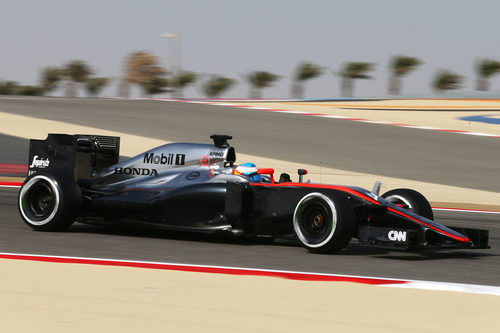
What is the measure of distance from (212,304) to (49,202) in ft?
14.6

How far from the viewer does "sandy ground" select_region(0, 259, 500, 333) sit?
193 inches

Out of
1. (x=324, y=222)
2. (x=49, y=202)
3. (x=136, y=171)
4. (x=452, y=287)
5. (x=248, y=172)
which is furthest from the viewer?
(x=136, y=171)

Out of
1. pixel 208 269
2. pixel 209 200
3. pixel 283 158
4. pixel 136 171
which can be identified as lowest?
pixel 208 269

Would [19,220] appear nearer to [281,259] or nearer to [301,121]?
[281,259]

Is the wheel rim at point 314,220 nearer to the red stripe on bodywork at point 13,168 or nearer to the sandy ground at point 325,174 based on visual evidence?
the sandy ground at point 325,174

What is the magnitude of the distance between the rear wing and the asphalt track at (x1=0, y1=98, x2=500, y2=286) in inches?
29.1

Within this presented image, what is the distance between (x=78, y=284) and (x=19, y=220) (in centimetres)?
465

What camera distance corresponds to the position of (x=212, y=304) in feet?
18.0

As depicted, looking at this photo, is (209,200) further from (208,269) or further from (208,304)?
(208,304)

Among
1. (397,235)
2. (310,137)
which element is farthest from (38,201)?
(310,137)

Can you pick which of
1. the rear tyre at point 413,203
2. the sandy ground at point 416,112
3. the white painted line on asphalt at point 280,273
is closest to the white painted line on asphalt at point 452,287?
the white painted line on asphalt at point 280,273

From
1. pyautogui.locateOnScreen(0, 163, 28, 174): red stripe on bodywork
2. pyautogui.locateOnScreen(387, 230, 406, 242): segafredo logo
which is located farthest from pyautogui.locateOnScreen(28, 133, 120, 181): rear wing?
pyautogui.locateOnScreen(0, 163, 28, 174): red stripe on bodywork

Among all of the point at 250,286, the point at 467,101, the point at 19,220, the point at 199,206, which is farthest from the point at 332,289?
the point at 467,101

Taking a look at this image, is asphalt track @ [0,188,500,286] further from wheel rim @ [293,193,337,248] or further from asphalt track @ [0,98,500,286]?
wheel rim @ [293,193,337,248]
